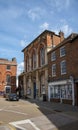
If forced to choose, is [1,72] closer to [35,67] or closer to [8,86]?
[8,86]

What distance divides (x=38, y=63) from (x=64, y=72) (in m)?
13.3

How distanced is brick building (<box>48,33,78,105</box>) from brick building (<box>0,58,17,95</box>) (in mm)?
23178

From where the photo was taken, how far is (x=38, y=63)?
146 ft

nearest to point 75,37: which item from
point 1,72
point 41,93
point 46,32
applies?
point 46,32

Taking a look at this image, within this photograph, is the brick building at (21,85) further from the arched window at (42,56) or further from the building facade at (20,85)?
the arched window at (42,56)

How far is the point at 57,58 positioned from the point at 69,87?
595 centimetres

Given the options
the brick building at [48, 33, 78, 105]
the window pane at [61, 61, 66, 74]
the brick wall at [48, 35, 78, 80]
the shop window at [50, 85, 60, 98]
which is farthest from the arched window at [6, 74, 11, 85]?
the window pane at [61, 61, 66, 74]

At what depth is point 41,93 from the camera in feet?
138

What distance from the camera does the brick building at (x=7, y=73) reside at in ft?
189

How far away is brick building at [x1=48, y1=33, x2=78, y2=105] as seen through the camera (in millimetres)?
28547

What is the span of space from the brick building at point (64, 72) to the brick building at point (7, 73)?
76.0 feet

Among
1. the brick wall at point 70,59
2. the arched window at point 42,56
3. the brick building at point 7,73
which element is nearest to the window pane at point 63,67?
the brick wall at point 70,59

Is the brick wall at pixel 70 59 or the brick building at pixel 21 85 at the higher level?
the brick wall at pixel 70 59

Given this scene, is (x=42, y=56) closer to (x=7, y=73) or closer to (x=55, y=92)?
(x=55, y=92)
